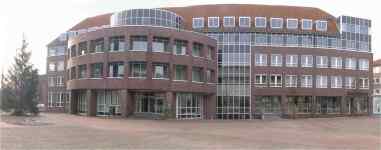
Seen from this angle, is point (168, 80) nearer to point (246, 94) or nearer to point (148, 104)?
point (148, 104)

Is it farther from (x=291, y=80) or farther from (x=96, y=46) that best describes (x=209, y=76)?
(x=96, y=46)

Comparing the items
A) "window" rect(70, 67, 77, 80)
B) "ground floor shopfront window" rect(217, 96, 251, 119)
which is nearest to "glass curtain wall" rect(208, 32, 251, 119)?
"ground floor shopfront window" rect(217, 96, 251, 119)

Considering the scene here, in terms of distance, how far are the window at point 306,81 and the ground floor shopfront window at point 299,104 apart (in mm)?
1609

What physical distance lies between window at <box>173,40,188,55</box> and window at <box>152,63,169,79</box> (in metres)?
2.02

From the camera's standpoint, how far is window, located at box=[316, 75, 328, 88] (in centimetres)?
5344

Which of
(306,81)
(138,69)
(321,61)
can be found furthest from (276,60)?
(138,69)

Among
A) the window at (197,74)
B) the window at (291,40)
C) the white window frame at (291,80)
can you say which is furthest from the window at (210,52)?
the window at (291,40)

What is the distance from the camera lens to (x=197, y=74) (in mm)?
44312

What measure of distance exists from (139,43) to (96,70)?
577 centimetres

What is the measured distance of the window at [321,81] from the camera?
53.4 m

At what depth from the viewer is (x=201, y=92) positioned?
144 ft

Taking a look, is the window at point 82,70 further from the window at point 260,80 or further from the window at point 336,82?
the window at point 336,82

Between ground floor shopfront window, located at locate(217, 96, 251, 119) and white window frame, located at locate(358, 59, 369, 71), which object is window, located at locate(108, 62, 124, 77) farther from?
white window frame, located at locate(358, 59, 369, 71)

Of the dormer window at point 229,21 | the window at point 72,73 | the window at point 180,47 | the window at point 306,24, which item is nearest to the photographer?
the window at point 180,47
